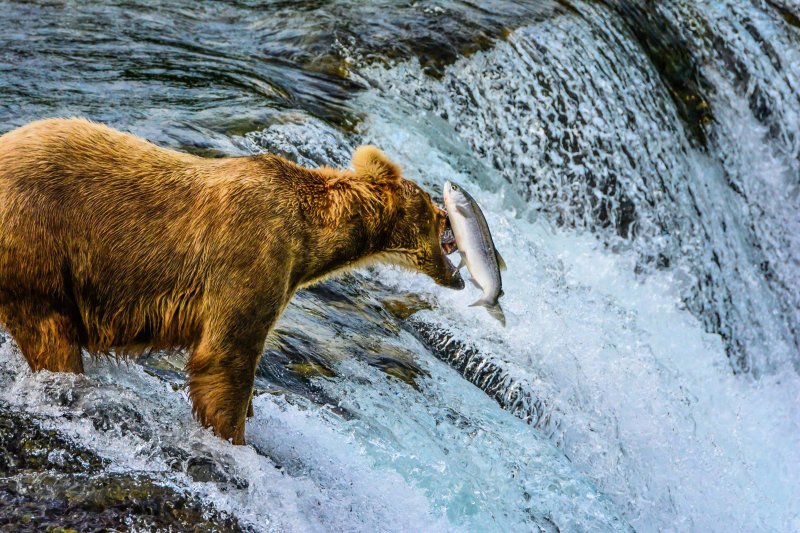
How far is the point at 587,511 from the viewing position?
18.6ft

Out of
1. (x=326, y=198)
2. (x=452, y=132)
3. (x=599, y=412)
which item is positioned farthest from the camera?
(x=452, y=132)

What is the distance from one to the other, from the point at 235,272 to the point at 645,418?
12.1ft

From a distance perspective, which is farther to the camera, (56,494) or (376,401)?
(376,401)

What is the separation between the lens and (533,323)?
23.7 feet

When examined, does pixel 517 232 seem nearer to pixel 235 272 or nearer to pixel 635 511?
pixel 635 511

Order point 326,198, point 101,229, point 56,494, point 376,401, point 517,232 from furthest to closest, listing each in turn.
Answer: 1. point 517,232
2. point 376,401
3. point 326,198
4. point 101,229
5. point 56,494

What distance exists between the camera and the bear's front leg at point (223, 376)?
14.2ft

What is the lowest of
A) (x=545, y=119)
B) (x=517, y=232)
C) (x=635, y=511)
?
(x=635, y=511)

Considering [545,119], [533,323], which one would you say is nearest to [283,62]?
[545,119]

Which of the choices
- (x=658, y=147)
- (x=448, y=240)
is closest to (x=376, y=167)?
(x=448, y=240)

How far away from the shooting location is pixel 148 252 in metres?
4.33

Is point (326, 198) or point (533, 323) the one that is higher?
point (326, 198)

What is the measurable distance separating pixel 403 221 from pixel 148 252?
1.19m

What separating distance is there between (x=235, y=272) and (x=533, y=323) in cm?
330
